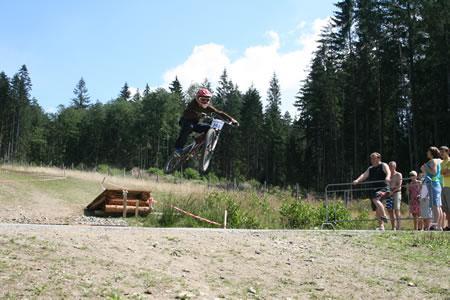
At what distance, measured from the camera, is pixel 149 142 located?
3720 inches

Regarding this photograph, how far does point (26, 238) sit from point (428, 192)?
29.6 feet

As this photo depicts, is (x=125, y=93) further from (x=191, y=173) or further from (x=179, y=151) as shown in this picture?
(x=179, y=151)

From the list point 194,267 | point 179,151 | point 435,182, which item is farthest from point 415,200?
point 194,267

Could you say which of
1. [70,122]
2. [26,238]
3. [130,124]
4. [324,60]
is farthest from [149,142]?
[26,238]

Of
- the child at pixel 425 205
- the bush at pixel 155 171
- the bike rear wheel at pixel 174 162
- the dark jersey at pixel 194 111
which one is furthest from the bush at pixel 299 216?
the bush at pixel 155 171

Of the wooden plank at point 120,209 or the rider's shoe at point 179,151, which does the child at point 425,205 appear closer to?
the rider's shoe at point 179,151

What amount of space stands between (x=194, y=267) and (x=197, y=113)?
153 inches

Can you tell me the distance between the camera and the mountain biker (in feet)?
33.0

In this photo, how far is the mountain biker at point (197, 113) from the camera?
10062mm

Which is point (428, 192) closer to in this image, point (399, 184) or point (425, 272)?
point (399, 184)

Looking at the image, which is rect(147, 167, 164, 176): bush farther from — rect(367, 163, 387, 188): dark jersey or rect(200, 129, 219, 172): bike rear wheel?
rect(200, 129, 219, 172): bike rear wheel

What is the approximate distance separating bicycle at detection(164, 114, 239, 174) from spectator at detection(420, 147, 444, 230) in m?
4.84

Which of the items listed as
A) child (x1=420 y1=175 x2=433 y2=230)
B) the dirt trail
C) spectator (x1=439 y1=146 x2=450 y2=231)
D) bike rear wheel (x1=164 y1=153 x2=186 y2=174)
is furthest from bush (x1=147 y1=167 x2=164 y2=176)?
the dirt trail

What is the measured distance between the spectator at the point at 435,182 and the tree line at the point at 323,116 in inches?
1153
